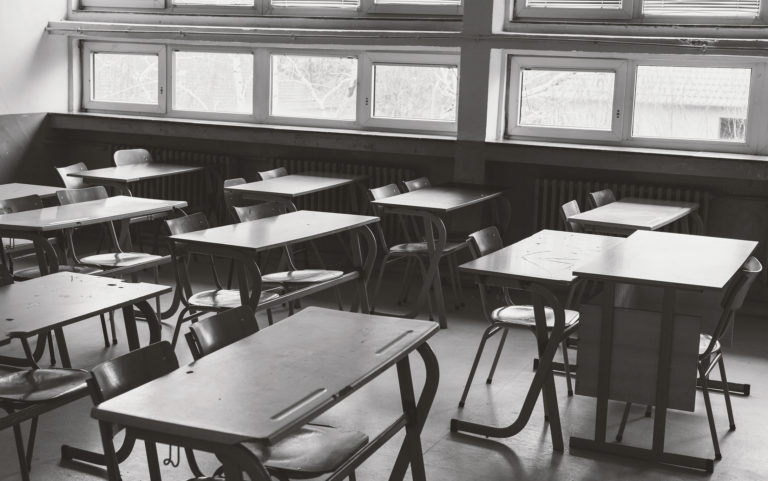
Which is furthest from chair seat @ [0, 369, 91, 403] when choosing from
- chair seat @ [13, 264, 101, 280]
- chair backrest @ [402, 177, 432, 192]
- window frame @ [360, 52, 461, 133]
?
window frame @ [360, 52, 461, 133]

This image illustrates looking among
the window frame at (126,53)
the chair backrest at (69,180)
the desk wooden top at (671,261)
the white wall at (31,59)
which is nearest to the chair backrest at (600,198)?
the desk wooden top at (671,261)

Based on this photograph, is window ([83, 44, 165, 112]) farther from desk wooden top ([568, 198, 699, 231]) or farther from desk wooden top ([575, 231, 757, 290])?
desk wooden top ([575, 231, 757, 290])

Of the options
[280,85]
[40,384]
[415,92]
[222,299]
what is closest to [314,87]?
[280,85]

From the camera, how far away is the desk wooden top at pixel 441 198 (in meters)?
6.20

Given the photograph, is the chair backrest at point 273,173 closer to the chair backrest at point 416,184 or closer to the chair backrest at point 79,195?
the chair backrest at point 416,184

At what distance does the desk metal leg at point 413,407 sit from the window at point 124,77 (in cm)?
630

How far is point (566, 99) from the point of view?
24.8 ft

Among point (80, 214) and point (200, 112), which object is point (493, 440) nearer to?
point (80, 214)

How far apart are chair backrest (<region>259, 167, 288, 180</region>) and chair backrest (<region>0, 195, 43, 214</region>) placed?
1910mm

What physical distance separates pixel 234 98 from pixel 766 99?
178 inches

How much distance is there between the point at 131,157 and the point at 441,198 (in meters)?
3.04

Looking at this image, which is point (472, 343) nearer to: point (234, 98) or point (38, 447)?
point (38, 447)

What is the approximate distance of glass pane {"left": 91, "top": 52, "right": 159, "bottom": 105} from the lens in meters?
9.07

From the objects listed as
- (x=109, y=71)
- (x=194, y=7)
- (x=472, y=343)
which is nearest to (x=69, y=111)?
(x=109, y=71)
